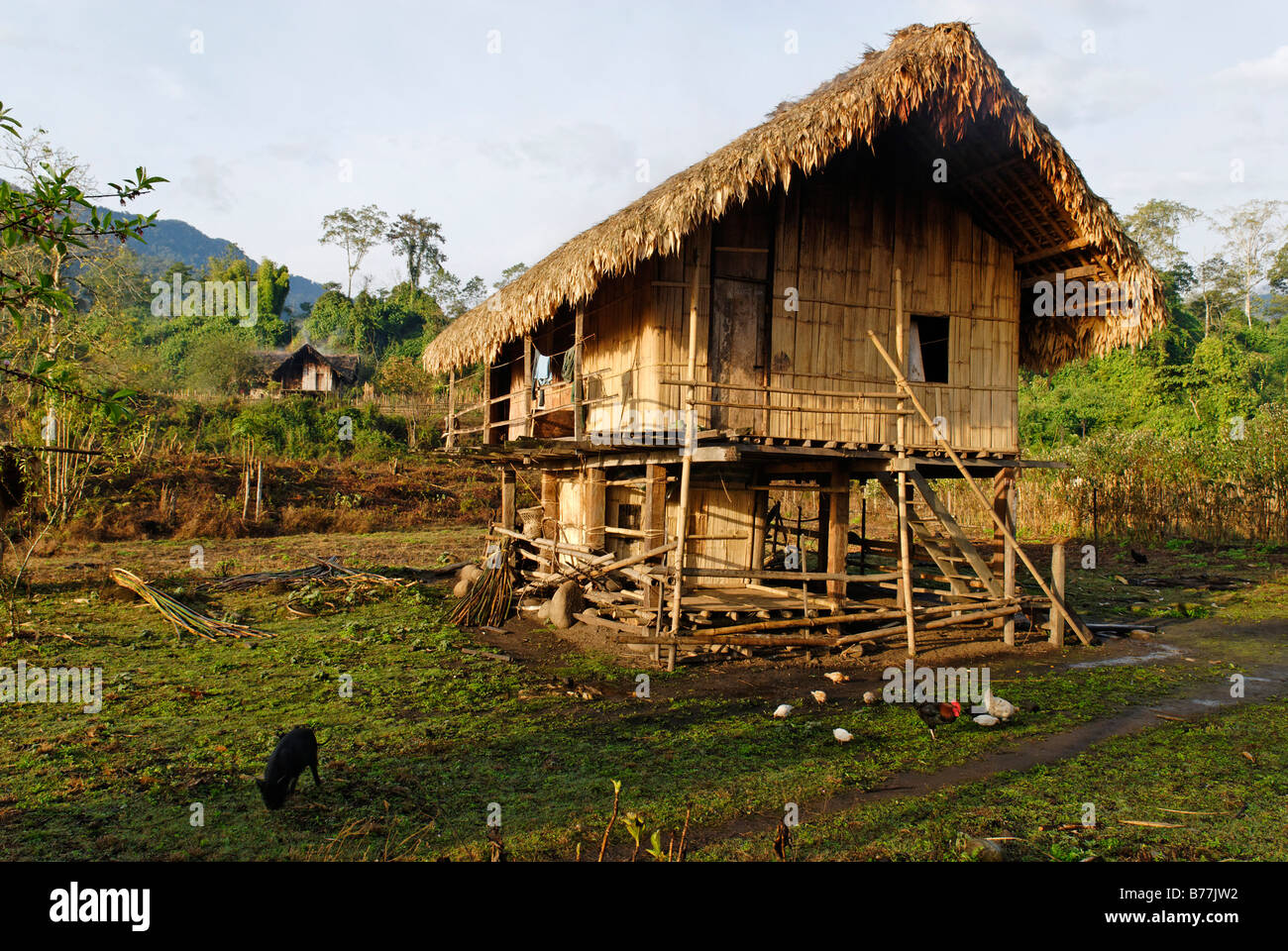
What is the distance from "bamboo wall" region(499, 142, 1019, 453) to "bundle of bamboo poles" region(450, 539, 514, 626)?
314 cm

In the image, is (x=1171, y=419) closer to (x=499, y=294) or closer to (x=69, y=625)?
(x=499, y=294)

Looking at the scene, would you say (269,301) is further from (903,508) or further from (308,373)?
(903,508)

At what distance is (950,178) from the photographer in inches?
422

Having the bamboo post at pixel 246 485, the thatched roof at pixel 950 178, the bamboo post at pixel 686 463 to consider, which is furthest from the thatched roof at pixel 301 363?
the bamboo post at pixel 686 463

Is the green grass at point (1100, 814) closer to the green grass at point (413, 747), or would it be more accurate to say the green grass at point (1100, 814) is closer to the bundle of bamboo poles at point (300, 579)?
the green grass at point (413, 747)

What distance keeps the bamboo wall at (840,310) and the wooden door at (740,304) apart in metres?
0.03

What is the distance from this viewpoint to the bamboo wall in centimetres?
1012

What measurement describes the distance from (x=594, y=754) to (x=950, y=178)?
9.16 metres

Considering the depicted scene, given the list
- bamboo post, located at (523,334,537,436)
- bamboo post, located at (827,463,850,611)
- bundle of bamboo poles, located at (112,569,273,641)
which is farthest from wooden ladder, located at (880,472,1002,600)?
bundle of bamboo poles, located at (112,569,273,641)

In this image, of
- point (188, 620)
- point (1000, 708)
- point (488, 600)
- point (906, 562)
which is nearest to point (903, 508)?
point (906, 562)

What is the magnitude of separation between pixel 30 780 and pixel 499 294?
9.09m

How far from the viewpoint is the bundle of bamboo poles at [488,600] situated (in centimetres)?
1194

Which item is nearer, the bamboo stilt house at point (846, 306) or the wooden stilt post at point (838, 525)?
the bamboo stilt house at point (846, 306)

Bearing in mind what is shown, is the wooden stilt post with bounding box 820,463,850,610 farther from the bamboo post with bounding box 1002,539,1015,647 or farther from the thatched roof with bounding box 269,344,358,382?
the thatched roof with bounding box 269,344,358,382
